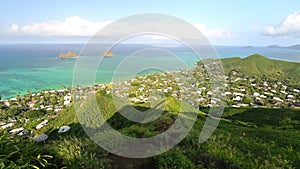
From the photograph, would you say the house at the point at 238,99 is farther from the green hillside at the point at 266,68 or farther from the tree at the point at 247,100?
the green hillside at the point at 266,68

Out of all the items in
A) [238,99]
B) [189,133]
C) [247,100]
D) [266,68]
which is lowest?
[238,99]

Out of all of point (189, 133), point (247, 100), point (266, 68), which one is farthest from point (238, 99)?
point (189, 133)

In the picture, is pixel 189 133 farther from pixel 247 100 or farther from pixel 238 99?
pixel 238 99

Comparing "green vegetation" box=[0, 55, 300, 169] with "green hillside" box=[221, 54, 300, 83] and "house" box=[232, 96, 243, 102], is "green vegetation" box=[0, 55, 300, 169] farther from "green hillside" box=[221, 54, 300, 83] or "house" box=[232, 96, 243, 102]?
"green hillside" box=[221, 54, 300, 83]

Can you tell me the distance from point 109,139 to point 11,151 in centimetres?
158

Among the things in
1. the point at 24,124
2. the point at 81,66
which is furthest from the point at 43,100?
the point at 81,66

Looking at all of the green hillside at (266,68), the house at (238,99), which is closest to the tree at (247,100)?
the house at (238,99)

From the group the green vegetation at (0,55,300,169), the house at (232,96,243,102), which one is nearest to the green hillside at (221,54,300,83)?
the green vegetation at (0,55,300,169)

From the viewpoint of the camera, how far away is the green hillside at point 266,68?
63.9 metres

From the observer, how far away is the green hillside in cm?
6392

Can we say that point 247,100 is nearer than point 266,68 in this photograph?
Yes

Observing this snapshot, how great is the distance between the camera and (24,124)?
30297 mm

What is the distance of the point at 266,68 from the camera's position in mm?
71125

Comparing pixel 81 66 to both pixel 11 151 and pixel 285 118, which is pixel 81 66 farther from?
pixel 285 118
